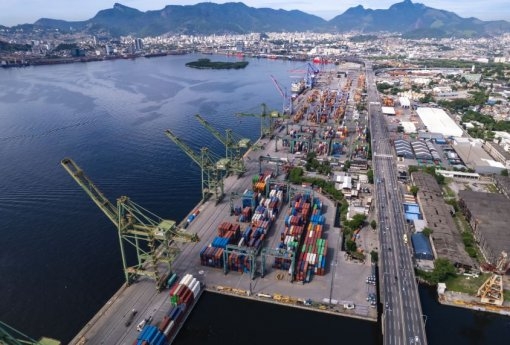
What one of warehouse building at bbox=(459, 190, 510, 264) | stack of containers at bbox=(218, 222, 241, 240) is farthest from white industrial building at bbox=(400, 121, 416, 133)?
stack of containers at bbox=(218, 222, 241, 240)

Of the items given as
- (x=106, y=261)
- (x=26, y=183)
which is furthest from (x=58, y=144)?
(x=106, y=261)

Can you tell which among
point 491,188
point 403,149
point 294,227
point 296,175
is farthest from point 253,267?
point 403,149

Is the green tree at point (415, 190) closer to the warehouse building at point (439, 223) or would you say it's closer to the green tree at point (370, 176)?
the warehouse building at point (439, 223)

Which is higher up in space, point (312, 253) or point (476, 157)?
point (312, 253)

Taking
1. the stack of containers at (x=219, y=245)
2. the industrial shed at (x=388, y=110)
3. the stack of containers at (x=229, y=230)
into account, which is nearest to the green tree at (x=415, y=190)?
the stack of containers at (x=229, y=230)

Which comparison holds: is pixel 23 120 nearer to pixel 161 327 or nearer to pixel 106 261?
pixel 106 261

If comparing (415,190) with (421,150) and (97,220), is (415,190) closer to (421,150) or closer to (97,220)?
(421,150)
